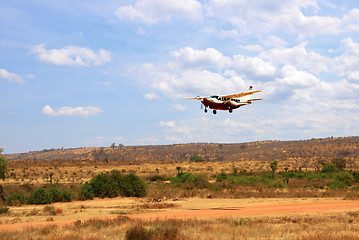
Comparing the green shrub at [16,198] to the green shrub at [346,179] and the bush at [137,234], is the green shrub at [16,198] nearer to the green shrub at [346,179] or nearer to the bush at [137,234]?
the bush at [137,234]

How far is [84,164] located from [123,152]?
74150 mm

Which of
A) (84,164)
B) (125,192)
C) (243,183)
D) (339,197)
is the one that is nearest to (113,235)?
(125,192)

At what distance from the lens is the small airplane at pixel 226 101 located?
3469 cm

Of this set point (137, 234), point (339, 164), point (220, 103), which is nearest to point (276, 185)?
point (220, 103)

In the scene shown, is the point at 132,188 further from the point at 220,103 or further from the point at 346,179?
the point at 346,179

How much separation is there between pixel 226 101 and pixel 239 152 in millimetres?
115922

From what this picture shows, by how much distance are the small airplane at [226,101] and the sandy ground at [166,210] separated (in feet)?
30.8

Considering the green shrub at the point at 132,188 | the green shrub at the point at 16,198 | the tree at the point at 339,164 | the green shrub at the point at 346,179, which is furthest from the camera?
the tree at the point at 339,164

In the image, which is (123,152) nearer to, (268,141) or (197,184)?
(268,141)

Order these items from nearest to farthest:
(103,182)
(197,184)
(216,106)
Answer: (216,106) < (103,182) < (197,184)

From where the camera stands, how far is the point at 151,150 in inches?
6649

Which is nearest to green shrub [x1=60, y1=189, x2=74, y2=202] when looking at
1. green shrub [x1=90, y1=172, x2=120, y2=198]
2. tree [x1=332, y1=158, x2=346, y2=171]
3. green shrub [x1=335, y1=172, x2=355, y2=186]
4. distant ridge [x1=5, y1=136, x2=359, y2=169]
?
green shrub [x1=90, y1=172, x2=120, y2=198]

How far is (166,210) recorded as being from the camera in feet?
108

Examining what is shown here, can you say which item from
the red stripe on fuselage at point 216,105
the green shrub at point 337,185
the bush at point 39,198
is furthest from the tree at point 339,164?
the bush at point 39,198
